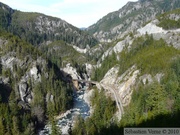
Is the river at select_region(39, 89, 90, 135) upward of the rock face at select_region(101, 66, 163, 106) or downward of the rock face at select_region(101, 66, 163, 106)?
downward

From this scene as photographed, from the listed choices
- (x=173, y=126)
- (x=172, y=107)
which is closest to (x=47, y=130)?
(x=172, y=107)

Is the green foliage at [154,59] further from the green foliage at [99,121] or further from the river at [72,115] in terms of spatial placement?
the river at [72,115]

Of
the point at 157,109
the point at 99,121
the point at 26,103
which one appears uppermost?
the point at 157,109

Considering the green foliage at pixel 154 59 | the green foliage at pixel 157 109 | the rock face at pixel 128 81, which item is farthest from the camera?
the green foliage at pixel 154 59

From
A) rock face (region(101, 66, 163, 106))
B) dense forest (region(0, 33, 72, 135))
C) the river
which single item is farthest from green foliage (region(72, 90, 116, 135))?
dense forest (region(0, 33, 72, 135))

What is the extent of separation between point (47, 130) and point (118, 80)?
234ft

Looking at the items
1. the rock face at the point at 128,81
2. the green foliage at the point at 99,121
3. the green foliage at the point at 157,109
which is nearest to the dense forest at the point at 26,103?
the green foliage at the point at 99,121

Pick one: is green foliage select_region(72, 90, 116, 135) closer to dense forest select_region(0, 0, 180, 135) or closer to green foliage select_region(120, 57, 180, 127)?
dense forest select_region(0, 0, 180, 135)

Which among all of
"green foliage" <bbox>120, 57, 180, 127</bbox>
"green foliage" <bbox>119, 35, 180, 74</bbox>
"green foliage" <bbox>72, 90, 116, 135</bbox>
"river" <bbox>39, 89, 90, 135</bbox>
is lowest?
"river" <bbox>39, 89, 90, 135</bbox>

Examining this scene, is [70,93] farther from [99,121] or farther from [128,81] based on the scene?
[99,121]

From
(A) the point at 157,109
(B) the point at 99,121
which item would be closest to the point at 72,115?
(B) the point at 99,121

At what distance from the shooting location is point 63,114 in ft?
532

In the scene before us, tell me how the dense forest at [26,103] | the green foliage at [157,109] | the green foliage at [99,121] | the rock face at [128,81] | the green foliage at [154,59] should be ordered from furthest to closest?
the green foliage at [154,59], the rock face at [128,81], the dense forest at [26,103], the green foliage at [99,121], the green foliage at [157,109]

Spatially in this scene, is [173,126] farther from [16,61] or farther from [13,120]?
[16,61]
